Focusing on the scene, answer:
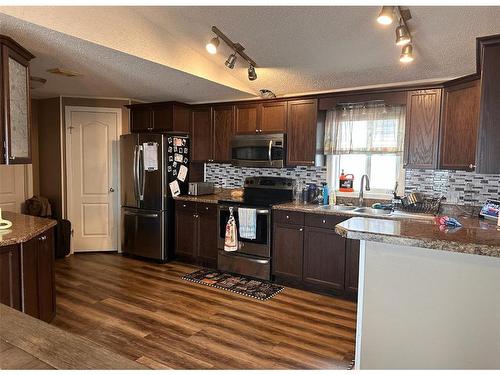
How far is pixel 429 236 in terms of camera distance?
5.56 ft

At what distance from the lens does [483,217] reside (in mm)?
3100

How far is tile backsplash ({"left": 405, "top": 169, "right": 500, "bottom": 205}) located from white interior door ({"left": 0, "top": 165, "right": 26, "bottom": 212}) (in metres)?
5.04

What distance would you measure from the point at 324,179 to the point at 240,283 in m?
1.59

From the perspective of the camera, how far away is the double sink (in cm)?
334

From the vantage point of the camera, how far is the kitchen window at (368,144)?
383 centimetres

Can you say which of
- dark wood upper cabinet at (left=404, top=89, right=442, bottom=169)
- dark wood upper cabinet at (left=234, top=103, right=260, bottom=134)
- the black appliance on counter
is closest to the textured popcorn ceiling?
dark wood upper cabinet at (left=404, top=89, right=442, bottom=169)

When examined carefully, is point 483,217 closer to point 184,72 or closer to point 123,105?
point 184,72

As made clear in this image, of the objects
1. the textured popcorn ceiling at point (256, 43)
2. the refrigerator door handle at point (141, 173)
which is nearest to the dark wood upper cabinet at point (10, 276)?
the textured popcorn ceiling at point (256, 43)

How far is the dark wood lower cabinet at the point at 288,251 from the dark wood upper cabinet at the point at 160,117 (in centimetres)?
201

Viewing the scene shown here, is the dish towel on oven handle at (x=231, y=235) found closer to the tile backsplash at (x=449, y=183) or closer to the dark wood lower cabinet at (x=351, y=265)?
the tile backsplash at (x=449, y=183)

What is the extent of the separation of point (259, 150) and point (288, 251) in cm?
130

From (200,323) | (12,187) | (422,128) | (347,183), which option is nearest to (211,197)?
(347,183)

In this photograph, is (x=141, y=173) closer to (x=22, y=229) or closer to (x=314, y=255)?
(x=22, y=229)

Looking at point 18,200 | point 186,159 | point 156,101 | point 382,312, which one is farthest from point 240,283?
point 18,200
